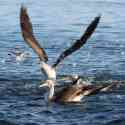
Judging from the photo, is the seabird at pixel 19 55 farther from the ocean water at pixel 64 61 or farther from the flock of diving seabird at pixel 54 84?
the flock of diving seabird at pixel 54 84

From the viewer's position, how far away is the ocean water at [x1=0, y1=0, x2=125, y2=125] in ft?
43.5

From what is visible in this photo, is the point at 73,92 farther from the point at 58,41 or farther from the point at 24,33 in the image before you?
the point at 58,41

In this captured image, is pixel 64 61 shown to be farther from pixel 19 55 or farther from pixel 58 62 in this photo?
pixel 58 62

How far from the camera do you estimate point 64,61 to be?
18.5 metres

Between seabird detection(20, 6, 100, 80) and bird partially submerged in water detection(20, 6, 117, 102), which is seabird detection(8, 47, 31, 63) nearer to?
bird partially submerged in water detection(20, 6, 117, 102)

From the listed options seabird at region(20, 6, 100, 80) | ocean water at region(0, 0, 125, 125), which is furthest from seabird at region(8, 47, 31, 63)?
seabird at region(20, 6, 100, 80)

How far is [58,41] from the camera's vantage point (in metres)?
21.0

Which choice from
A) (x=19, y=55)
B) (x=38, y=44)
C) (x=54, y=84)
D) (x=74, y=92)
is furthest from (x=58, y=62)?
(x=19, y=55)

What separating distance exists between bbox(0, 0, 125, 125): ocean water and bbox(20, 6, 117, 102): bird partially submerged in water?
24 centimetres

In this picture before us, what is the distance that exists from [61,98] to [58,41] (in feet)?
22.0

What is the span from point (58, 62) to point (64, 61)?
208 inches

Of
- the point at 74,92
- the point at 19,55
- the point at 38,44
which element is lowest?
the point at 19,55

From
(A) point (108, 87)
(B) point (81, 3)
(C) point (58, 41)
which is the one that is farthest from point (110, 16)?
(A) point (108, 87)

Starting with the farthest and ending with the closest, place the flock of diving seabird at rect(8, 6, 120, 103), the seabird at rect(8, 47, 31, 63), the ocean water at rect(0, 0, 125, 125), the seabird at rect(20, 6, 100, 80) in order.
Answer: the seabird at rect(8, 47, 31, 63) → the ocean water at rect(0, 0, 125, 125) → the flock of diving seabird at rect(8, 6, 120, 103) → the seabird at rect(20, 6, 100, 80)
